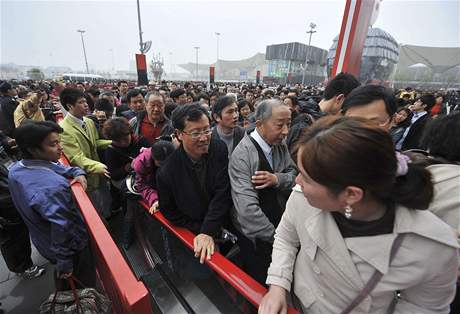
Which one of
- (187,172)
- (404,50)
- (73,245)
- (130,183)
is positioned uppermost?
(404,50)

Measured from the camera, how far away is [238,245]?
213 centimetres

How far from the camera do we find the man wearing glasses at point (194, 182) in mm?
1785

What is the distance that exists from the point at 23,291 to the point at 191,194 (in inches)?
91.4

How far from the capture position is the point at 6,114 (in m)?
5.34

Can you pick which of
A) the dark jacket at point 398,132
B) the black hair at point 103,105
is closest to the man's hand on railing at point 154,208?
the black hair at point 103,105

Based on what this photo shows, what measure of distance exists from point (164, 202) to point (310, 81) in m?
67.9

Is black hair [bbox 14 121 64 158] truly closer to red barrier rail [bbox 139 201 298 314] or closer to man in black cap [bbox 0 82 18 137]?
red barrier rail [bbox 139 201 298 314]

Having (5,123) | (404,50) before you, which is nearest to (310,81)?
(404,50)

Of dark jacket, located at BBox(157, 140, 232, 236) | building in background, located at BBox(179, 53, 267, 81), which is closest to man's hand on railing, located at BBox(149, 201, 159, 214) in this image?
dark jacket, located at BBox(157, 140, 232, 236)

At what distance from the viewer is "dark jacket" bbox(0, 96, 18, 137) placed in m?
5.30

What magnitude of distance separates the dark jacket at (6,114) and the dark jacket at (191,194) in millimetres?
5894

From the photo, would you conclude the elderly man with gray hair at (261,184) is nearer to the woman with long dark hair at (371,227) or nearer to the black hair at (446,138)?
the woman with long dark hair at (371,227)

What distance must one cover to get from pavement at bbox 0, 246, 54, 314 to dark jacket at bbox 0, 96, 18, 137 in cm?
420

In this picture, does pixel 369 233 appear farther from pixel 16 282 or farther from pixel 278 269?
pixel 16 282
